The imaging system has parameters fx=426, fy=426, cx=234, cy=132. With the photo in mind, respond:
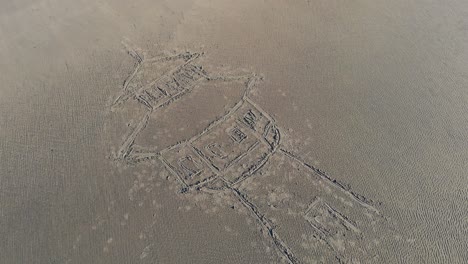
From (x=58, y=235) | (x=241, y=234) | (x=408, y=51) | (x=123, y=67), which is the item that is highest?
(x=408, y=51)

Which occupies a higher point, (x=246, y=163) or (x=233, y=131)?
(x=233, y=131)

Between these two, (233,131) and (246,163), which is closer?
A: (246,163)

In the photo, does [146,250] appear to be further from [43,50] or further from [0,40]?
[0,40]


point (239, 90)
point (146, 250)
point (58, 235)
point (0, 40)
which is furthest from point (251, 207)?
point (0, 40)

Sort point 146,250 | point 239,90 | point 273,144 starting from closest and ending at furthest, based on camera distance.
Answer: point 146,250 < point 273,144 < point 239,90
